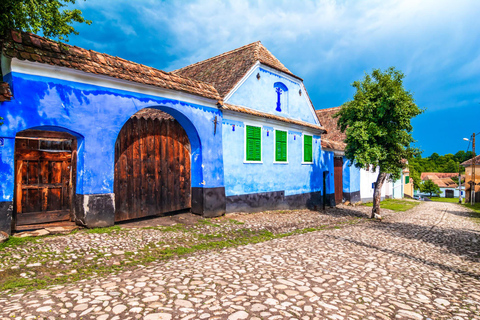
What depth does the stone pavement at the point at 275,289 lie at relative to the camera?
120 inches

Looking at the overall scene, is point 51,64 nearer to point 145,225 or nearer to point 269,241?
point 145,225

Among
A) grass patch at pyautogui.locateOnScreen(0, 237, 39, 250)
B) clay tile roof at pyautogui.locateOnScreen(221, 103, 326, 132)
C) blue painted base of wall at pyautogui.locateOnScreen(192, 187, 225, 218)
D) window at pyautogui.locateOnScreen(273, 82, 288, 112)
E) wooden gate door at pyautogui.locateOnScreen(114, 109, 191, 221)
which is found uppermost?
window at pyautogui.locateOnScreen(273, 82, 288, 112)

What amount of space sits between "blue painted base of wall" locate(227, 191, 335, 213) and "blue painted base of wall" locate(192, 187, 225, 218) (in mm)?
599

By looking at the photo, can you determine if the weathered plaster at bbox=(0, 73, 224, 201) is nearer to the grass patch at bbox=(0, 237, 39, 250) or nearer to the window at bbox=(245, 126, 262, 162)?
the grass patch at bbox=(0, 237, 39, 250)

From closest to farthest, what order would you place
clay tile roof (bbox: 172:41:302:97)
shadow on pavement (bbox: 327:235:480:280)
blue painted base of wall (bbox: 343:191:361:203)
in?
shadow on pavement (bbox: 327:235:480:280) → clay tile roof (bbox: 172:41:302:97) → blue painted base of wall (bbox: 343:191:361:203)

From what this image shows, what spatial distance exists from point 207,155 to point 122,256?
478cm

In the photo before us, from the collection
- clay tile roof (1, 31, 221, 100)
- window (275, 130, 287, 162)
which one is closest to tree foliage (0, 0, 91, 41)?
clay tile roof (1, 31, 221, 100)

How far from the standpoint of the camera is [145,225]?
7.59 metres

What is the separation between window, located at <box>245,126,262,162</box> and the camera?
11.0m

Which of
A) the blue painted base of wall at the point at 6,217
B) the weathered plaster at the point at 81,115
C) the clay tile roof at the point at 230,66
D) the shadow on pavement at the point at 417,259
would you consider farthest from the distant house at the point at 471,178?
the blue painted base of wall at the point at 6,217

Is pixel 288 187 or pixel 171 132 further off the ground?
pixel 171 132

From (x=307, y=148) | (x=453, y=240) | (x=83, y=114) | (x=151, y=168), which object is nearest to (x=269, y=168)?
(x=307, y=148)

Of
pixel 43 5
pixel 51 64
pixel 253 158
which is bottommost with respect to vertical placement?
pixel 253 158

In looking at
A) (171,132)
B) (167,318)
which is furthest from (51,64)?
(167,318)
